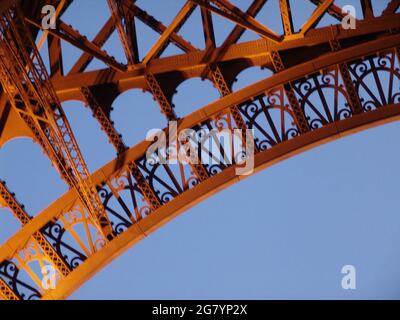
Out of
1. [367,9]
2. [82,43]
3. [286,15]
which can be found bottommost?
[82,43]

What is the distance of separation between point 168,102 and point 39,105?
80.0 inches

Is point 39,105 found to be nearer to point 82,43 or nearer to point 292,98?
point 82,43

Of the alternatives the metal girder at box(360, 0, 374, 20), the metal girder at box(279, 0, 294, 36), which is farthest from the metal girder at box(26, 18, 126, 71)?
the metal girder at box(360, 0, 374, 20)

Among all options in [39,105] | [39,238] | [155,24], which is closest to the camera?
[39,105]

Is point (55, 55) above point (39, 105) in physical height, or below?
above

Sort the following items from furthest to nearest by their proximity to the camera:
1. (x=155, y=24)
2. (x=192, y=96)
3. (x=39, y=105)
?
(x=192, y=96)
(x=155, y=24)
(x=39, y=105)

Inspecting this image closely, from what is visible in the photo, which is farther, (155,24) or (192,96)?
(192,96)

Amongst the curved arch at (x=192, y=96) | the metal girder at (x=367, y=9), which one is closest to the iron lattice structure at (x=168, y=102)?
the metal girder at (x=367, y=9)

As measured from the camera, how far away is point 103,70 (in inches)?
617

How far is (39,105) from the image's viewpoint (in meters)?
15.2

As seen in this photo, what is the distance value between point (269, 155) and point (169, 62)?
2.15 meters

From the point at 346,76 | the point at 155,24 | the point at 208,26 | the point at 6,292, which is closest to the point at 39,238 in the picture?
the point at 6,292
